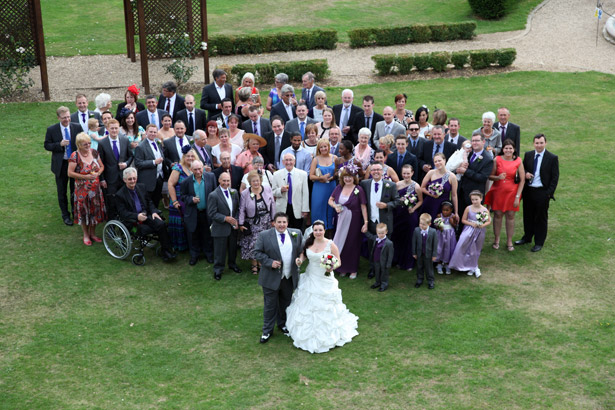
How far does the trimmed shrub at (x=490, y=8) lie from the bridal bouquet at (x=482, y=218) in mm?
19116

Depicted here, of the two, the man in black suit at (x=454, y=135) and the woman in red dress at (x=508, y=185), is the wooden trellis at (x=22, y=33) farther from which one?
the woman in red dress at (x=508, y=185)

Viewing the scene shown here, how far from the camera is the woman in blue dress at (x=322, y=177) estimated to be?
12.0m

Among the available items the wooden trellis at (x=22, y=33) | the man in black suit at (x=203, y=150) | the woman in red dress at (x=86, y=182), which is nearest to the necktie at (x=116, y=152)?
the woman in red dress at (x=86, y=182)

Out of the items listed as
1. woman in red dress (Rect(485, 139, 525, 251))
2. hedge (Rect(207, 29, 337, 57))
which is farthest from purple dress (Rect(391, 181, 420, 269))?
hedge (Rect(207, 29, 337, 57))

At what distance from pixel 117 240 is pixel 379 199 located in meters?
4.35

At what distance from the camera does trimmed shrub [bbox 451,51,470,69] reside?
74.3 ft

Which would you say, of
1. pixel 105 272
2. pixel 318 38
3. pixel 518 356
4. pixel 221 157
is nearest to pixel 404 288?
pixel 518 356

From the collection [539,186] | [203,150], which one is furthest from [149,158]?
[539,186]

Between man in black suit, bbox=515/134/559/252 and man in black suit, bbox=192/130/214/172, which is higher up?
man in black suit, bbox=192/130/214/172

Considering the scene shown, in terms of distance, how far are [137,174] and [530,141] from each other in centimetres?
950

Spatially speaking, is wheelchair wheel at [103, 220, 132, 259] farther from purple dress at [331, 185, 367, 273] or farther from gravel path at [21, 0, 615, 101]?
gravel path at [21, 0, 615, 101]

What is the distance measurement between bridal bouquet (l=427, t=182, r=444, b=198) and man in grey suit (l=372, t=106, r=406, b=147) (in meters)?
1.64

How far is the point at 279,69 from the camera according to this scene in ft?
70.2

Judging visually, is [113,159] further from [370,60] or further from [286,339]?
[370,60]
